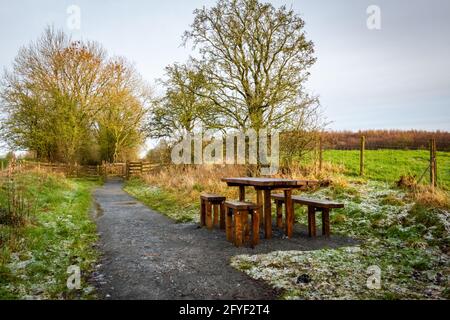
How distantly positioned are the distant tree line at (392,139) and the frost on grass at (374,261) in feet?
54.4

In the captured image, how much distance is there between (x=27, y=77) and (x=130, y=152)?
12.9m

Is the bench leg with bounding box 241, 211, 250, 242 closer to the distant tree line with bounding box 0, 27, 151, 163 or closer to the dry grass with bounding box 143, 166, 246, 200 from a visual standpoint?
the dry grass with bounding box 143, 166, 246, 200

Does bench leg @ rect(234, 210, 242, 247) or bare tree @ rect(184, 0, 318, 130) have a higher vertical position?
bare tree @ rect(184, 0, 318, 130)

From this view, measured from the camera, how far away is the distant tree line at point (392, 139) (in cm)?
2527

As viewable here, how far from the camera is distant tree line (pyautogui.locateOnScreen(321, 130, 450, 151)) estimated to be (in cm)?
2527

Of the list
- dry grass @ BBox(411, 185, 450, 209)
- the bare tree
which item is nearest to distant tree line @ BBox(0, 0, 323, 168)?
the bare tree

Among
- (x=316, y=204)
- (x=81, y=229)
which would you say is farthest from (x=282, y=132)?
(x=81, y=229)

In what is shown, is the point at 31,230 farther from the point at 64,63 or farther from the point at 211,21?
the point at 64,63

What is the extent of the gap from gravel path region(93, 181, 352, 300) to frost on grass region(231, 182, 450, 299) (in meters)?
0.40

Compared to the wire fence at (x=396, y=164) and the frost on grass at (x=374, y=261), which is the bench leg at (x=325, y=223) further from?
the wire fence at (x=396, y=164)

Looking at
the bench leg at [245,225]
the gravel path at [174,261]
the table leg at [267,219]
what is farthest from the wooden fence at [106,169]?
the bench leg at [245,225]

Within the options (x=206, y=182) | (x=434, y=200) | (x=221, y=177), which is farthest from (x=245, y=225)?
(x=221, y=177)

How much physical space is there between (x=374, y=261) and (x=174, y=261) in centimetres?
330

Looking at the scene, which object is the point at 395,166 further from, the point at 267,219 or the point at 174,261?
the point at 174,261
